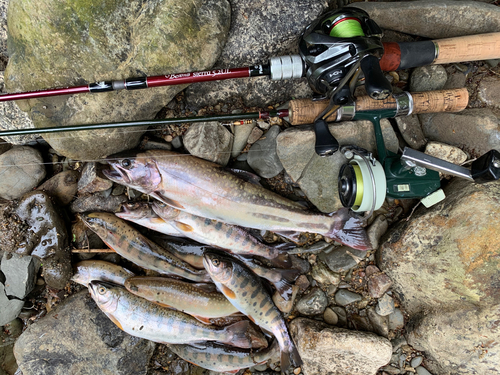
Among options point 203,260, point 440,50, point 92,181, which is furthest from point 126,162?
point 440,50

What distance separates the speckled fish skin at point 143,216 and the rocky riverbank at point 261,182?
0.19 m

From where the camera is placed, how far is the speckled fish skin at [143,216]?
9.72 feet

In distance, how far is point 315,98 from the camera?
2.47m

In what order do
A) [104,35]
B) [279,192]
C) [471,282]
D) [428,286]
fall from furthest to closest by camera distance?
1. [279,192]
2. [428,286]
3. [471,282]
4. [104,35]

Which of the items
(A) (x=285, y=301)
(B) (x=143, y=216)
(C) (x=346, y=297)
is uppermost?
(B) (x=143, y=216)

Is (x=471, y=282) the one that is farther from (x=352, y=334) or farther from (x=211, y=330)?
(x=211, y=330)

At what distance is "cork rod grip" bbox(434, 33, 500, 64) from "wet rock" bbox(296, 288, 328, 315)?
246cm

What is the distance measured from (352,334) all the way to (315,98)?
227 cm

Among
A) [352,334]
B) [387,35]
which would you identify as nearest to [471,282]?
[352,334]

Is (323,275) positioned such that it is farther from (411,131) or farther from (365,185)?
(411,131)

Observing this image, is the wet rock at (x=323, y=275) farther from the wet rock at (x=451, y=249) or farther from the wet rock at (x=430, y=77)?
the wet rock at (x=430, y=77)

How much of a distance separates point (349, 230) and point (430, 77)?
1.60m

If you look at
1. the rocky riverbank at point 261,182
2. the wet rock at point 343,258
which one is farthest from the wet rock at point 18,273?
the wet rock at point 343,258

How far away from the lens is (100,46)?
2.39 m
